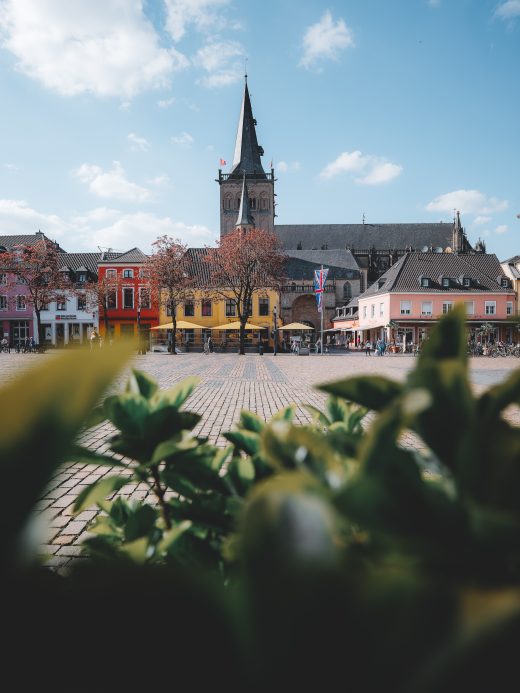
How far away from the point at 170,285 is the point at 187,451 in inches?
1582

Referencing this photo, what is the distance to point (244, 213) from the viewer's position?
58.5m

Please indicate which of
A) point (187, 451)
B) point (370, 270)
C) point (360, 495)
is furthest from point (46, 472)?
point (370, 270)

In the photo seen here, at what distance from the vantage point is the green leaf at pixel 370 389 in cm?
50

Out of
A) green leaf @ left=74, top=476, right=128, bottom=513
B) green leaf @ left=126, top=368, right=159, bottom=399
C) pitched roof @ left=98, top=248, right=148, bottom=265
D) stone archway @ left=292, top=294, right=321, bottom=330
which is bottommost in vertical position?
green leaf @ left=74, top=476, right=128, bottom=513

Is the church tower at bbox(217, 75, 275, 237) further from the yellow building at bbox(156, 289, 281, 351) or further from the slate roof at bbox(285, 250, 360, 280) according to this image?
the yellow building at bbox(156, 289, 281, 351)

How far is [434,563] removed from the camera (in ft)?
1.05

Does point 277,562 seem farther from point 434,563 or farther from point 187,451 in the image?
point 187,451

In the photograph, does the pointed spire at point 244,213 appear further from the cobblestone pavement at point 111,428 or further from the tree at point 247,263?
the cobblestone pavement at point 111,428

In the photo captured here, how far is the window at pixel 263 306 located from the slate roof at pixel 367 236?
24773mm

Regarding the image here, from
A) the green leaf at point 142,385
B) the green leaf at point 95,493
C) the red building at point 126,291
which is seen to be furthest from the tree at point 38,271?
the green leaf at point 95,493

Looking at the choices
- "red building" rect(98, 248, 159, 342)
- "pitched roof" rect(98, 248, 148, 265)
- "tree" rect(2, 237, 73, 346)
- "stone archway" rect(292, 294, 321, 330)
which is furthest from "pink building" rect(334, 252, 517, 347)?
"tree" rect(2, 237, 73, 346)

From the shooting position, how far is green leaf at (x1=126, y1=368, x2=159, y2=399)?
820 millimetres

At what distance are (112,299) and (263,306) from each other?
14858 mm

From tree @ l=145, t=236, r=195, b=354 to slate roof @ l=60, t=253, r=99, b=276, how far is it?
12.1m
